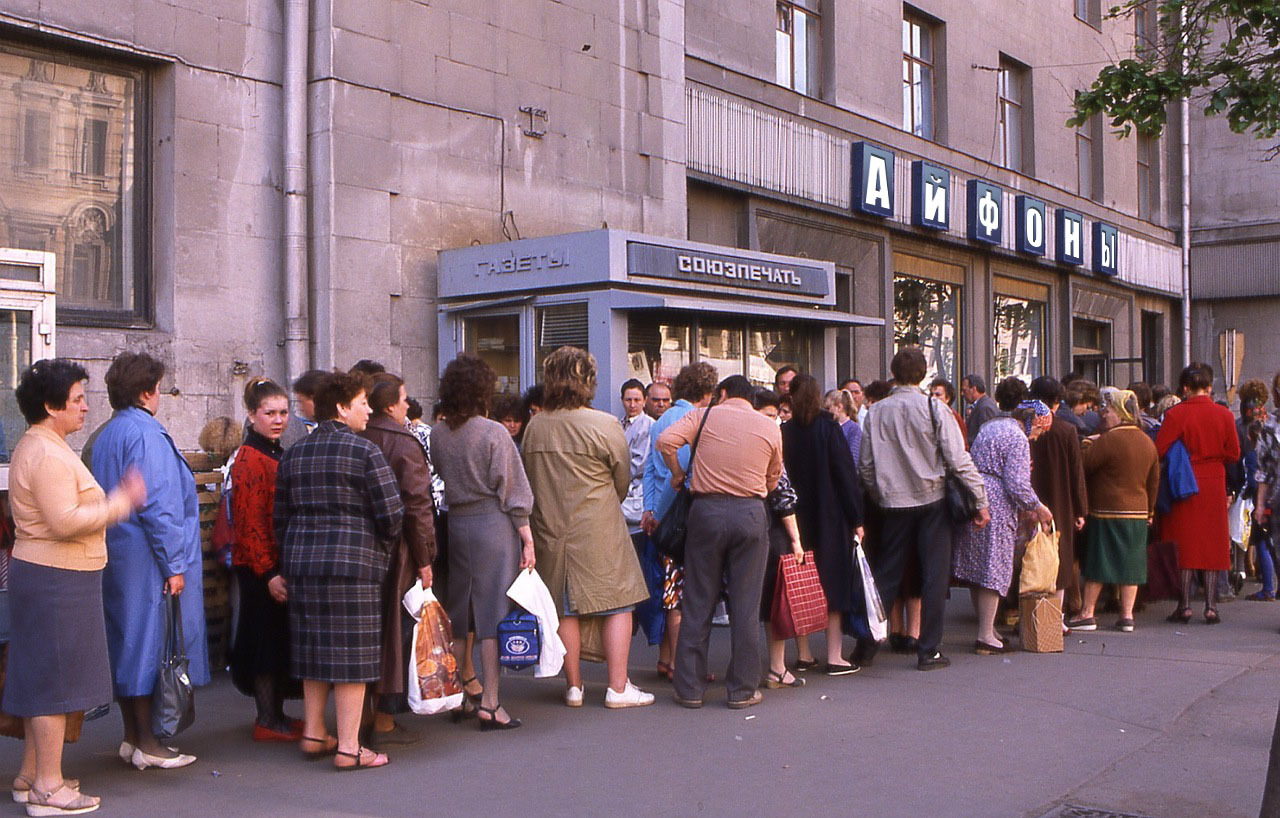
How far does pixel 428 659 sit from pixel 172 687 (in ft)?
3.71

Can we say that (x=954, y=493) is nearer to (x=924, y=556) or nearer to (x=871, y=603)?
(x=924, y=556)

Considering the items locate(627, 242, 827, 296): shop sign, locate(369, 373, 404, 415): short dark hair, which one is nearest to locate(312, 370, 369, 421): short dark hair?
locate(369, 373, 404, 415): short dark hair

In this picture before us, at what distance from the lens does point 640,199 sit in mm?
14070

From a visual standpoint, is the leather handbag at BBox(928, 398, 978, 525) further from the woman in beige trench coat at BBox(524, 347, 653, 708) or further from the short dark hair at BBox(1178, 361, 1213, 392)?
the short dark hair at BBox(1178, 361, 1213, 392)

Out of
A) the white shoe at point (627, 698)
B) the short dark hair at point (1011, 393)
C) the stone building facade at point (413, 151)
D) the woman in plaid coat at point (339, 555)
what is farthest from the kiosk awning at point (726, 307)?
the woman in plaid coat at point (339, 555)

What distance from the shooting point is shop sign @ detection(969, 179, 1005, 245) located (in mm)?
20875

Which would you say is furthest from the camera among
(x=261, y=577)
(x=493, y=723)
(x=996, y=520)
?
(x=996, y=520)

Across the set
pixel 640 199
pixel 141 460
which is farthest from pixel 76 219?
pixel 640 199

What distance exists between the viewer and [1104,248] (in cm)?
2514

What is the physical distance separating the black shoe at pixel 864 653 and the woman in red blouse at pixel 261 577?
11.6 ft

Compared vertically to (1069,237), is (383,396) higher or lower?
lower

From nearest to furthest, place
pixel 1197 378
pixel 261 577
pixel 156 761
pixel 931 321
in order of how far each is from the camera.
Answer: pixel 156 761, pixel 261 577, pixel 1197 378, pixel 931 321

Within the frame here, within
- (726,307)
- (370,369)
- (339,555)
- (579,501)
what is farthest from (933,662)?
(726,307)

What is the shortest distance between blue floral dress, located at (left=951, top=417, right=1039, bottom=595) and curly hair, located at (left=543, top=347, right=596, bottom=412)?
3004 mm
